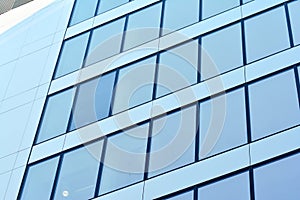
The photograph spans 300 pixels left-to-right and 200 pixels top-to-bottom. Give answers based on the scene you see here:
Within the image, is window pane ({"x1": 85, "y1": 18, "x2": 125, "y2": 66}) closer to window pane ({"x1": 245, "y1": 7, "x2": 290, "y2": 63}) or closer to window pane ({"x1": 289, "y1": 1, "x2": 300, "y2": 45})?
window pane ({"x1": 245, "y1": 7, "x2": 290, "y2": 63})

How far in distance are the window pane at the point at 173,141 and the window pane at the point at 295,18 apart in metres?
3.19

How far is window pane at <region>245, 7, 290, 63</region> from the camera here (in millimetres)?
16812

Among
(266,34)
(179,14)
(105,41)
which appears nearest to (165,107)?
(266,34)

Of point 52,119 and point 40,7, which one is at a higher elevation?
point 40,7

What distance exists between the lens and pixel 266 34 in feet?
57.0

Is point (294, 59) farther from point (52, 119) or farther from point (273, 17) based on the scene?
point (52, 119)

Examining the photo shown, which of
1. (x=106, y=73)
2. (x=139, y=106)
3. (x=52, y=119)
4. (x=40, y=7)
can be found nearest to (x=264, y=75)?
(x=139, y=106)

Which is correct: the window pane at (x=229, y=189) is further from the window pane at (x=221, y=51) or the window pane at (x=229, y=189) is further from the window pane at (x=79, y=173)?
the window pane at (x=221, y=51)

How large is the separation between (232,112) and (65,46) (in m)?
7.33

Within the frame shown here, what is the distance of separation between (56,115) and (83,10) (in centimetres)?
518

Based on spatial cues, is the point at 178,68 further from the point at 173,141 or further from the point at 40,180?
the point at 40,180

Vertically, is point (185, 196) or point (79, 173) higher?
point (79, 173)

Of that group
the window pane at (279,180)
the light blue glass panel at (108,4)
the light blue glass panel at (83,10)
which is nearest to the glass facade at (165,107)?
the window pane at (279,180)

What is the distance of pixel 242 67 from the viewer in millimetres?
16766
